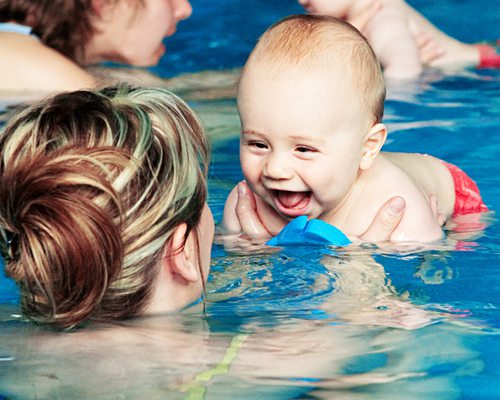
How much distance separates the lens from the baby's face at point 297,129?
292 centimetres

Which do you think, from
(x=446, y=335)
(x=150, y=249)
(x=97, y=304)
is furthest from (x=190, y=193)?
(x=446, y=335)

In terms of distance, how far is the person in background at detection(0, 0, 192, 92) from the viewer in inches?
183

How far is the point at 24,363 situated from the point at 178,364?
1.12ft

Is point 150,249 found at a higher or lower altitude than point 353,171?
higher

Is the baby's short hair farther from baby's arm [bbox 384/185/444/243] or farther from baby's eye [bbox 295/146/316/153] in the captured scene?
baby's arm [bbox 384/185/444/243]

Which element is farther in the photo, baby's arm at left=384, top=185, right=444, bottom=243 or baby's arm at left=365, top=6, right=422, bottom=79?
baby's arm at left=365, top=6, right=422, bottom=79

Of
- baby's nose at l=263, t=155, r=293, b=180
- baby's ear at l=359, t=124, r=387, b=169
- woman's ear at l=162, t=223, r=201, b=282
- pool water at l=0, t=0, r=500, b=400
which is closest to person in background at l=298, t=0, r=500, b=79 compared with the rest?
pool water at l=0, t=0, r=500, b=400

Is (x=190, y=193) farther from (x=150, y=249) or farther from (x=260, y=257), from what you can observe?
(x=260, y=257)

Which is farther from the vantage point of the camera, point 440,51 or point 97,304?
point 440,51

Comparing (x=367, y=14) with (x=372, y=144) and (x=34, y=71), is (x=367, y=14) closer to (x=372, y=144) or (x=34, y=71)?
(x=34, y=71)

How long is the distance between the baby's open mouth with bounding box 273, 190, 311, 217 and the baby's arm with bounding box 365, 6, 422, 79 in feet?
7.94

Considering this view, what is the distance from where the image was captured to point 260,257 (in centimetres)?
310

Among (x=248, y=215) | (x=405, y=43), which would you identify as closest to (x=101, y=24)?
(x=405, y=43)

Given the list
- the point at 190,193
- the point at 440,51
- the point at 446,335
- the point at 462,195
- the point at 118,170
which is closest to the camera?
the point at 118,170
